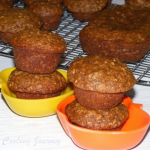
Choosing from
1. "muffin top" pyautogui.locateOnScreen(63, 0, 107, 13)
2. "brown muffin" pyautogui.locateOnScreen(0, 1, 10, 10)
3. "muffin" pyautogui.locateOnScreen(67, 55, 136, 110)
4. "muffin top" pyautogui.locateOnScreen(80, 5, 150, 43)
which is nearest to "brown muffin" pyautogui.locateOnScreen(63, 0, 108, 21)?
"muffin top" pyautogui.locateOnScreen(63, 0, 107, 13)

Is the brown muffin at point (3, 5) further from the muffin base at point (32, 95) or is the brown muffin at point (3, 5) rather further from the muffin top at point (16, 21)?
the muffin base at point (32, 95)

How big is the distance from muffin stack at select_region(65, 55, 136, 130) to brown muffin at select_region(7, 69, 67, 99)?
227 millimetres

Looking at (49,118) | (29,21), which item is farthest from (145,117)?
(29,21)

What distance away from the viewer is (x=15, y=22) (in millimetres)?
2527

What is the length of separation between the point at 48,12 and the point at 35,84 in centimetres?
129

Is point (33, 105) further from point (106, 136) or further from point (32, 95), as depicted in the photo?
point (106, 136)

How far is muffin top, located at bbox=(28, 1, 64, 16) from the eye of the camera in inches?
118

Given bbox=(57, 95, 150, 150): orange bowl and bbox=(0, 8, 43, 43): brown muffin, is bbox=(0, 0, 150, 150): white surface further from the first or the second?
bbox=(0, 8, 43, 43): brown muffin

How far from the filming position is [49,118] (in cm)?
194

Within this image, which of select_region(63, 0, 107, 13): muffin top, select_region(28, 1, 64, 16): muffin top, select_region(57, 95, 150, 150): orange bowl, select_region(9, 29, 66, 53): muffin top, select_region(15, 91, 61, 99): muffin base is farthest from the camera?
select_region(63, 0, 107, 13): muffin top

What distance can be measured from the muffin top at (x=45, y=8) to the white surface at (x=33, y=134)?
121cm

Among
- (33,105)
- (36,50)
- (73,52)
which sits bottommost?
(73,52)

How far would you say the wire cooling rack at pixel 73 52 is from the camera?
7.93 ft

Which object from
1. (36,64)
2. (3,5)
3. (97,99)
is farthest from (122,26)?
(3,5)
